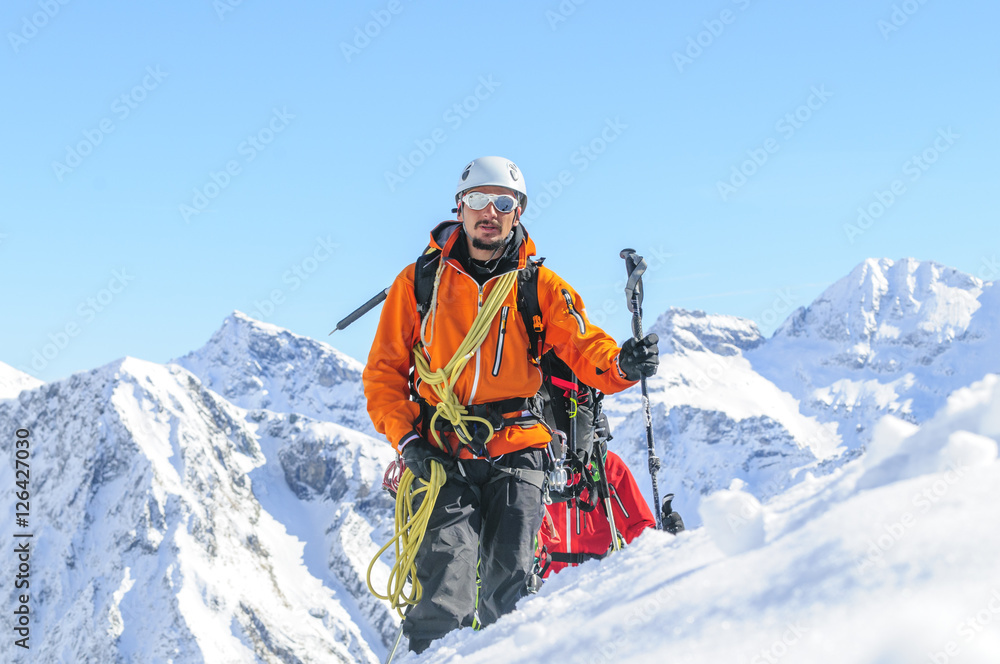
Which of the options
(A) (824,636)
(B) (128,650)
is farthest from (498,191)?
(B) (128,650)

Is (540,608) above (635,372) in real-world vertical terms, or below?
below

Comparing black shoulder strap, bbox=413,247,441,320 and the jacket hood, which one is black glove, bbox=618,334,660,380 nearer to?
the jacket hood

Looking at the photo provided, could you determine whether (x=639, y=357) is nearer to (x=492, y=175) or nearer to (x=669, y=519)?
(x=492, y=175)

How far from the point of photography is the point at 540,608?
3754mm

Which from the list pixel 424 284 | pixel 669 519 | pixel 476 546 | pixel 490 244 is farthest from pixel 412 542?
pixel 669 519

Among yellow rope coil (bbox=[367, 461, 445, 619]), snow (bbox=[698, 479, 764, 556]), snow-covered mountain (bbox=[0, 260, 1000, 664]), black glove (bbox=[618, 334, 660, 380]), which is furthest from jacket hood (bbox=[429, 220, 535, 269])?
snow (bbox=[698, 479, 764, 556])

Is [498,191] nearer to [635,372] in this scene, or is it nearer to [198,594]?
[635,372]

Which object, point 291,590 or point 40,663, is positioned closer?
point 40,663

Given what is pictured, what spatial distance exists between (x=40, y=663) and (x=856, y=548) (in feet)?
615

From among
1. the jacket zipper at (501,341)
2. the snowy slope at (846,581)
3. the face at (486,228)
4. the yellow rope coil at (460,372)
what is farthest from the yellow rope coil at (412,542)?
the snowy slope at (846,581)

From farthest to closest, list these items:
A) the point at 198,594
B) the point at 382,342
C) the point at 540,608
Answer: the point at 198,594 → the point at 382,342 → the point at 540,608

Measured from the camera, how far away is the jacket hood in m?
6.66

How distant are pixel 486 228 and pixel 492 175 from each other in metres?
0.44

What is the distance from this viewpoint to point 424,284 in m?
6.55
